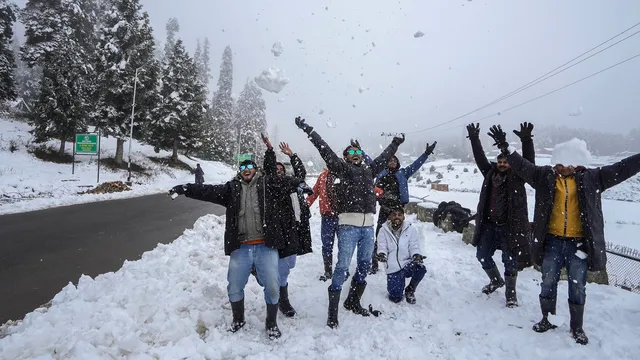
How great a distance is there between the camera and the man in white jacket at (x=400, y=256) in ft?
16.3

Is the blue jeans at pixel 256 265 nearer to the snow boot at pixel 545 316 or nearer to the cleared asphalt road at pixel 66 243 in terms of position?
the cleared asphalt road at pixel 66 243

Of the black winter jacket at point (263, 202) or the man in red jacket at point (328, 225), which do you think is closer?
the black winter jacket at point (263, 202)

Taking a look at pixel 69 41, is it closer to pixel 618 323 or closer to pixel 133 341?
pixel 133 341

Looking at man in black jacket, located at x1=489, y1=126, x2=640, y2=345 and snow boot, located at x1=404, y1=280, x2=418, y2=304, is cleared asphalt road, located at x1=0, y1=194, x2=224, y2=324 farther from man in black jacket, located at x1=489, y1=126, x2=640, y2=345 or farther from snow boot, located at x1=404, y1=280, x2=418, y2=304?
man in black jacket, located at x1=489, y1=126, x2=640, y2=345

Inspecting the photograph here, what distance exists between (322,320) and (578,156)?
12.6ft

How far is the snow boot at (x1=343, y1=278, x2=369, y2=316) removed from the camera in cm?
457

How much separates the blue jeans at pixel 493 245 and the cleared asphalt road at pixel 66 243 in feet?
21.4

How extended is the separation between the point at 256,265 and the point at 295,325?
987 mm

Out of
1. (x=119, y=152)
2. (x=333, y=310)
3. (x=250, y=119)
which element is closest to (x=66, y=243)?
(x=333, y=310)

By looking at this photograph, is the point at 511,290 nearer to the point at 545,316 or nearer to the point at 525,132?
the point at 545,316

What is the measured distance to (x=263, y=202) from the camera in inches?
156

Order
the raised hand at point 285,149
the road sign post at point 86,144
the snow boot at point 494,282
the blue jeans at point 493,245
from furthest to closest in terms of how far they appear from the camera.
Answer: the road sign post at point 86,144 < the snow boot at point 494,282 < the blue jeans at point 493,245 < the raised hand at point 285,149

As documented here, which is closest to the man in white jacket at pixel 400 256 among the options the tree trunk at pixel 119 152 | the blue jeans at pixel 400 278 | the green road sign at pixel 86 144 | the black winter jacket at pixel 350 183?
the blue jeans at pixel 400 278

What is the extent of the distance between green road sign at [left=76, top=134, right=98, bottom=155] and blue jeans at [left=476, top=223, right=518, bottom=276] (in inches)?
1017
